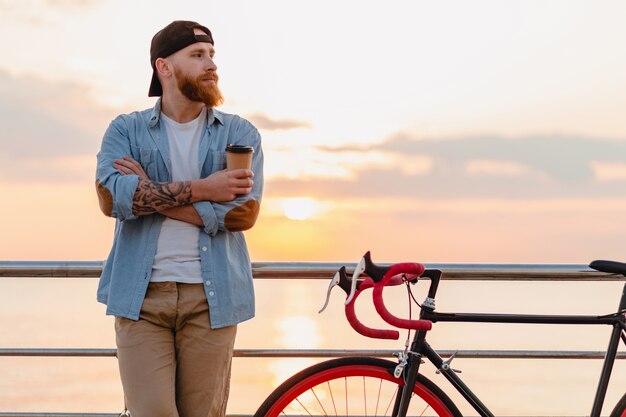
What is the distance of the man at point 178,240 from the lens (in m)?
3.07

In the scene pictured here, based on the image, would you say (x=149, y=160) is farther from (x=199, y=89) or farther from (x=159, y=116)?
(x=199, y=89)

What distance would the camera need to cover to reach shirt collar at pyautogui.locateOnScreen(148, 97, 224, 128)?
10.6ft

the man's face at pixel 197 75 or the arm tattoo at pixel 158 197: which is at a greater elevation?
the man's face at pixel 197 75

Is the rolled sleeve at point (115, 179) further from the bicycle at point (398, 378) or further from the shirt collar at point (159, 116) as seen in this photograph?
the bicycle at point (398, 378)

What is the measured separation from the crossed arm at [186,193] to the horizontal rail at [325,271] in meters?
0.72

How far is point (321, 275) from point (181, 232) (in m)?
0.85

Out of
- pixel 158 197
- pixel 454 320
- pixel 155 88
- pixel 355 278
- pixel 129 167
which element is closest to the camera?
pixel 355 278

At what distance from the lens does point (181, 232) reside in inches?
123

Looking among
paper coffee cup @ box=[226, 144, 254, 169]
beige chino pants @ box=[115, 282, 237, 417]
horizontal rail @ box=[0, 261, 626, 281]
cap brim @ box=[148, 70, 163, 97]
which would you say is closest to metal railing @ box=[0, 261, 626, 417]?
horizontal rail @ box=[0, 261, 626, 281]

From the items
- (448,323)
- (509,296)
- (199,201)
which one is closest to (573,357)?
(509,296)

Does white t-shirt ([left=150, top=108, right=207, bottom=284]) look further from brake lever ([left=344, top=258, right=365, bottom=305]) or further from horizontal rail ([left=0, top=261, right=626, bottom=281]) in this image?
horizontal rail ([left=0, top=261, right=626, bottom=281])

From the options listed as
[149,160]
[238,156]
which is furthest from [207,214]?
[149,160]

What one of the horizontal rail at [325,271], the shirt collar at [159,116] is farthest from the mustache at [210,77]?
the horizontal rail at [325,271]

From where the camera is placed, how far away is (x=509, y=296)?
318cm
